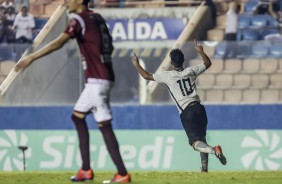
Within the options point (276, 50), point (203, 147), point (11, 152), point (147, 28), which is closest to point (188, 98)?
point (203, 147)

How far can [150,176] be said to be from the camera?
11875mm

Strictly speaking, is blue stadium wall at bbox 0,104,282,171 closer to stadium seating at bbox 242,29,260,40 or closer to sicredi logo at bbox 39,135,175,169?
sicredi logo at bbox 39,135,175,169

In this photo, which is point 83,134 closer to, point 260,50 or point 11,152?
point 260,50

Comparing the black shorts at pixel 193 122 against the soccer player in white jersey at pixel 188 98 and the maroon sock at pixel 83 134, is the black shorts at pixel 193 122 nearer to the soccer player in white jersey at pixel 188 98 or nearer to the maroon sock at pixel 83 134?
the soccer player in white jersey at pixel 188 98

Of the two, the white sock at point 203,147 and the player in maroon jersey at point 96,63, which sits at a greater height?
the player in maroon jersey at point 96,63

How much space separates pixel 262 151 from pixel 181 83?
489 centimetres

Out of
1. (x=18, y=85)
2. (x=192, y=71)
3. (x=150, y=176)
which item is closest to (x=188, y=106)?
(x=192, y=71)

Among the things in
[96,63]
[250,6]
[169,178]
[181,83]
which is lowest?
[169,178]

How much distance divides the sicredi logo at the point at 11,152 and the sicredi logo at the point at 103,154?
439 millimetres

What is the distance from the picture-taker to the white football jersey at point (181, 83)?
14734 millimetres

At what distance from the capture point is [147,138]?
19594 millimetres

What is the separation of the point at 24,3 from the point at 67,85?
4507 mm

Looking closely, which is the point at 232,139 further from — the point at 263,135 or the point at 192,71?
the point at 192,71

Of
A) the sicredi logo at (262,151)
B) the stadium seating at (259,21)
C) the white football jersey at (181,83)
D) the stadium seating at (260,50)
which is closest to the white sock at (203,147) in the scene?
the white football jersey at (181,83)
